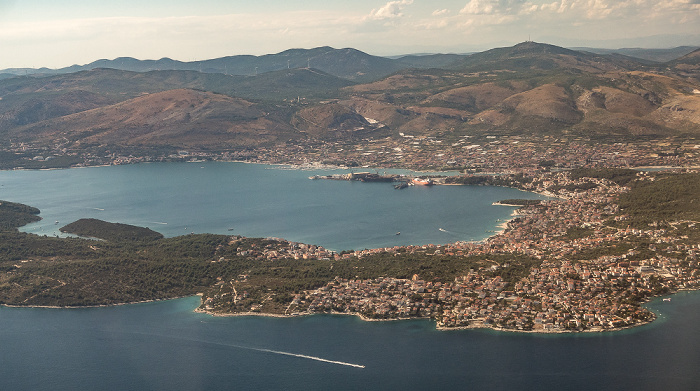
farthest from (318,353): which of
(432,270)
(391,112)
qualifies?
(391,112)

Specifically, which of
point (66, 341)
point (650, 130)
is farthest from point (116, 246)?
point (650, 130)

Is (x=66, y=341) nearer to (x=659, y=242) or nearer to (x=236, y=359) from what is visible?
(x=236, y=359)

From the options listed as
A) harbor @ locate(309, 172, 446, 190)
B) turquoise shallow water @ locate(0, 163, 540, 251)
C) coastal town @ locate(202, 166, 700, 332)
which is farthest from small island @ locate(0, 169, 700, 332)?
harbor @ locate(309, 172, 446, 190)

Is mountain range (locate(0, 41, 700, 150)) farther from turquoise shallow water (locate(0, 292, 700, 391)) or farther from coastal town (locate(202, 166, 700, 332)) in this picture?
turquoise shallow water (locate(0, 292, 700, 391))

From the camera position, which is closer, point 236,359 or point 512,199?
point 236,359

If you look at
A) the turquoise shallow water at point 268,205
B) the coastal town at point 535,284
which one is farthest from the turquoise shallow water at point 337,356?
the turquoise shallow water at point 268,205

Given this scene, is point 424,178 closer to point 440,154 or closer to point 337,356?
point 440,154
